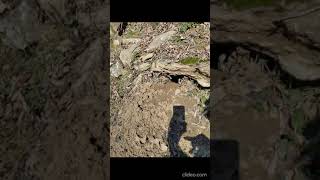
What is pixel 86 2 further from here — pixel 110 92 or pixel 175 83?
pixel 175 83

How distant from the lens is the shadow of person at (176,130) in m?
Result: 2.35

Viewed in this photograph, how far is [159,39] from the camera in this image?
2.44m

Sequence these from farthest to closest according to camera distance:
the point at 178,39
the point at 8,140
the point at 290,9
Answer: the point at 178,39
the point at 8,140
the point at 290,9

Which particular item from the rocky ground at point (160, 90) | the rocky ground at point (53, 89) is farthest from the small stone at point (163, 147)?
the rocky ground at point (53, 89)

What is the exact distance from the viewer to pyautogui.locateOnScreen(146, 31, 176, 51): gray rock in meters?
2.44

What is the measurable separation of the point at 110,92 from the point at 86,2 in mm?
457

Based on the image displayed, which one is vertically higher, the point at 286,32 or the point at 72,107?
the point at 286,32

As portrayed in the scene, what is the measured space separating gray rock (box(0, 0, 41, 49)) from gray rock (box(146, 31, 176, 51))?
0.57 m

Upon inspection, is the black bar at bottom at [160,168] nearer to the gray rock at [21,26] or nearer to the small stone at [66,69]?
the small stone at [66,69]

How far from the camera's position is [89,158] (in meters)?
2.29

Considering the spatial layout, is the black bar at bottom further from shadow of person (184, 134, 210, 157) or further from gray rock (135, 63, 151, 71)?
gray rock (135, 63, 151, 71)

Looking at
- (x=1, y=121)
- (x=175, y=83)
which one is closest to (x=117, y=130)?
(x=175, y=83)

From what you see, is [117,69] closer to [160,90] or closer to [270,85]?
[160,90]

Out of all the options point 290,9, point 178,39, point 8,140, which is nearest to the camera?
point 290,9
